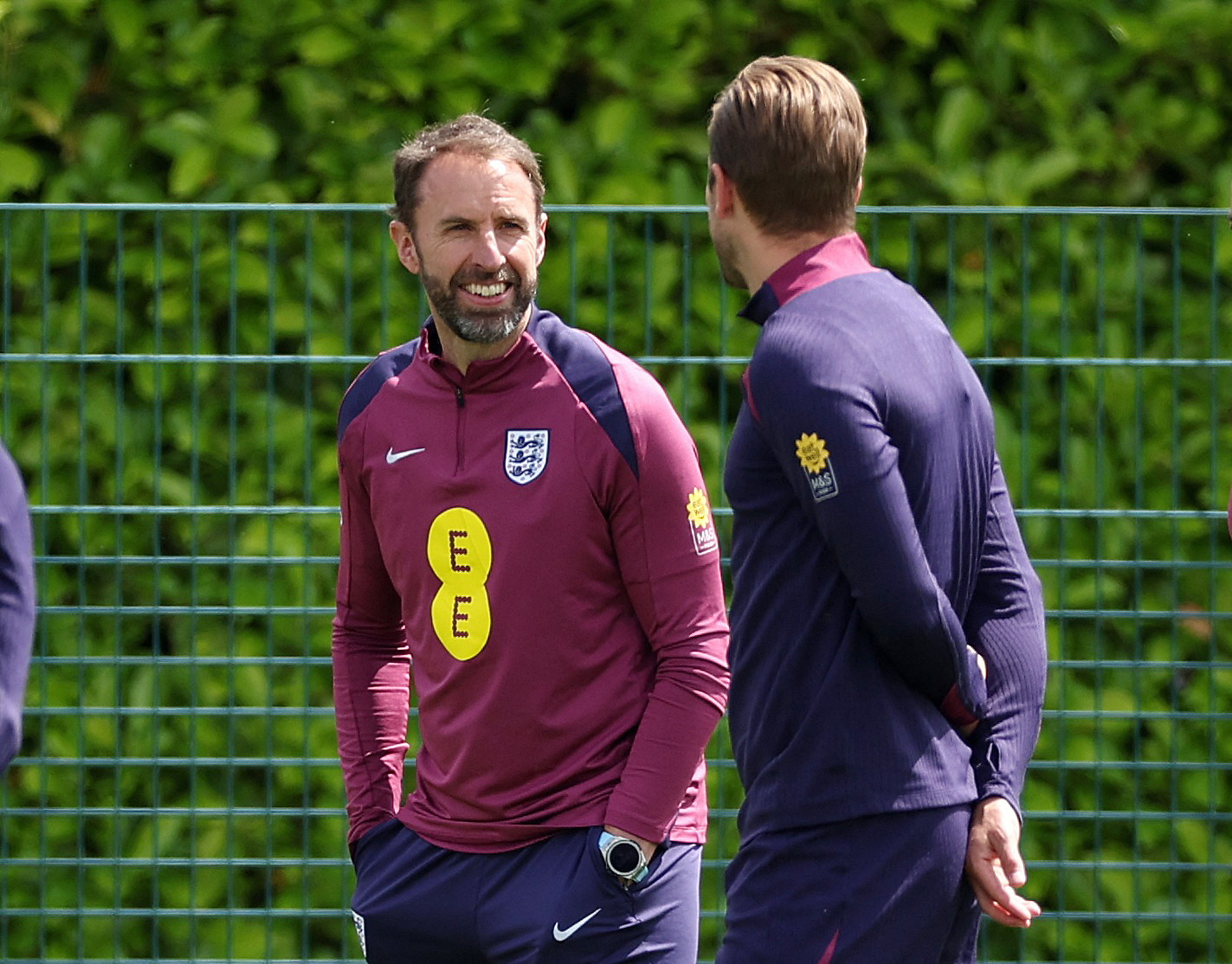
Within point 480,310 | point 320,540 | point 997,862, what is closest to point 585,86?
point 320,540

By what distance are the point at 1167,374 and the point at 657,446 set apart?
207 centimetres

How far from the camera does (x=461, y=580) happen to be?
8.87 ft

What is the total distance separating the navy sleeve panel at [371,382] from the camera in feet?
9.59

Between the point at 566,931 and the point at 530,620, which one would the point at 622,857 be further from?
the point at 530,620

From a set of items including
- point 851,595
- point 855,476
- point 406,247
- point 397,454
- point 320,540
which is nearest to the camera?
point 855,476

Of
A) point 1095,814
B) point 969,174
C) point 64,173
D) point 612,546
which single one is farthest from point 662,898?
point 64,173

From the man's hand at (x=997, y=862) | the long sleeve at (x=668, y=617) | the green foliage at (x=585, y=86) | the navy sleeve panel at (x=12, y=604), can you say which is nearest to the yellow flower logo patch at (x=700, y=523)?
the long sleeve at (x=668, y=617)

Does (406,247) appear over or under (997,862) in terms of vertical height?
over

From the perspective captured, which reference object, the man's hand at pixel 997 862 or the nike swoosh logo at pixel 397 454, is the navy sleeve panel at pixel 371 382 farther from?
the man's hand at pixel 997 862

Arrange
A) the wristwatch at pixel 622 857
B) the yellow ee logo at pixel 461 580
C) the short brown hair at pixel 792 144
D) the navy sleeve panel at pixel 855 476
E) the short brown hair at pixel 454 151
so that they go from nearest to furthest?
the navy sleeve panel at pixel 855 476, the short brown hair at pixel 792 144, the wristwatch at pixel 622 857, the yellow ee logo at pixel 461 580, the short brown hair at pixel 454 151

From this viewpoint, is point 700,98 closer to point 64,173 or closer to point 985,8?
point 985,8

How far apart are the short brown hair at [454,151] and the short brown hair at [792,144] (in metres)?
0.66

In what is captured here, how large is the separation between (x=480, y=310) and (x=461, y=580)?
432mm

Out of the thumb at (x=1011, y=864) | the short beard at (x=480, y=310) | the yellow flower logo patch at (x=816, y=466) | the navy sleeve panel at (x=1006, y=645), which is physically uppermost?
the short beard at (x=480, y=310)
